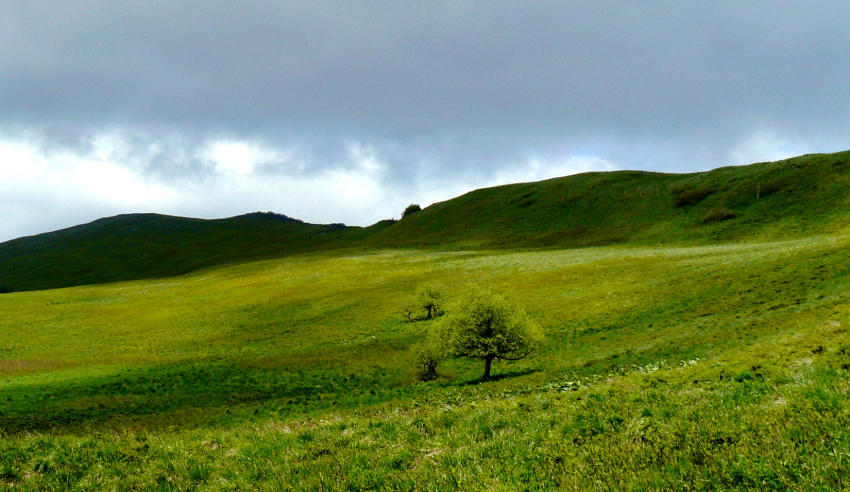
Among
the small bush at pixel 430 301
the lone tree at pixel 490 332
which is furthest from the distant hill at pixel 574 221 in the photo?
the lone tree at pixel 490 332

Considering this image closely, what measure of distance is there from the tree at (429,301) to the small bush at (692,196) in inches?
3152

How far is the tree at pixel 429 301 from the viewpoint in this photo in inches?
2188

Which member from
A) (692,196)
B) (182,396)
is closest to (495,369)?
(182,396)

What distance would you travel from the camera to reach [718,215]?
89.8 meters

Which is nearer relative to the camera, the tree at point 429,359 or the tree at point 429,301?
the tree at point 429,359

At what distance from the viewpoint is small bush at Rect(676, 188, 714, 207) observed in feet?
345

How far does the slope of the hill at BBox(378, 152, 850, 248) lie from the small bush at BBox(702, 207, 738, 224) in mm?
177

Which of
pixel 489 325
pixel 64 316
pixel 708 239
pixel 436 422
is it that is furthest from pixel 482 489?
pixel 64 316

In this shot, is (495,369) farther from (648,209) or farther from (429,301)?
(648,209)

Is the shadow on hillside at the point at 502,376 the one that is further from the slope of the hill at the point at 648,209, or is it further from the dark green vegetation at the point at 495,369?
the slope of the hill at the point at 648,209

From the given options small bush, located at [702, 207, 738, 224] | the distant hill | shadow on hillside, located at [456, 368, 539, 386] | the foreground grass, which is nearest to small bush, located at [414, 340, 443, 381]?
the foreground grass

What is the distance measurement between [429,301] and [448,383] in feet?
73.6

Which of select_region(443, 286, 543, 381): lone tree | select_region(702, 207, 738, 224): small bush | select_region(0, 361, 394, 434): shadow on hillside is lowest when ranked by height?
select_region(0, 361, 394, 434): shadow on hillside

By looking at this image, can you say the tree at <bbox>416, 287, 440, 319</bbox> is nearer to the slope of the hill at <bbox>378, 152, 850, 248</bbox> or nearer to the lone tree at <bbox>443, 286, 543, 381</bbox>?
the lone tree at <bbox>443, 286, 543, 381</bbox>
